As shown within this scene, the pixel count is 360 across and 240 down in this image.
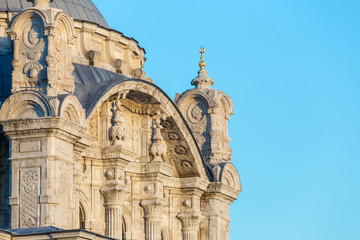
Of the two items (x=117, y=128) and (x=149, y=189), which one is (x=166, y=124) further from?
(x=117, y=128)

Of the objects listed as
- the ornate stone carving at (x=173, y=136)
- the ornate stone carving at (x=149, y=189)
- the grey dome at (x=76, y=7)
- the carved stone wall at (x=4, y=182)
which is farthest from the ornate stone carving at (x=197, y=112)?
the carved stone wall at (x=4, y=182)

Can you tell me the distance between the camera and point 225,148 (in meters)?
53.2

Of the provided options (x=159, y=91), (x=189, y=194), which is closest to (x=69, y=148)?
(x=159, y=91)

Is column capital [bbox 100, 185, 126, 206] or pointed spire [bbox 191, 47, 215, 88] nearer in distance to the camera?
column capital [bbox 100, 185, 126, 206]

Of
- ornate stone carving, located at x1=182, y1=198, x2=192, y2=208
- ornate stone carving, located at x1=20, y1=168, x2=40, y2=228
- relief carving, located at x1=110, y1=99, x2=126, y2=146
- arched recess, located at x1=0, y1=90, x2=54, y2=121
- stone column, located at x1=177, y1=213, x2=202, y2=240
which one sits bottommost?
ornate stone carving, located at x1=20, y1=168, x2=40, y2=228

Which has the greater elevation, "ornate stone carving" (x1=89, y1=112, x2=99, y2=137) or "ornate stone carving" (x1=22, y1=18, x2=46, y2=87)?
"ornate stone carving" (x1=22, y1=18, x2=46, y2=87)

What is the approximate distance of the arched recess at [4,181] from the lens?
4156 centimetres

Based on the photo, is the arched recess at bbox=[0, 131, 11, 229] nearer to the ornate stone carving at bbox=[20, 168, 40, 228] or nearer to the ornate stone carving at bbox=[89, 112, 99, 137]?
the ornate stone carving at bbox=[20, 168, 40, 228]

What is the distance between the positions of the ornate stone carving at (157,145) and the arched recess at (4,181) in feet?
24.8

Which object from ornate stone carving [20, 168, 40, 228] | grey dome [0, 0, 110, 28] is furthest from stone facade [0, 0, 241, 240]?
grey dome [0, 0, 110, 28]

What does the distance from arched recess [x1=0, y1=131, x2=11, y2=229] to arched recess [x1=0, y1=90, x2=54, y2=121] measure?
5.09 feet

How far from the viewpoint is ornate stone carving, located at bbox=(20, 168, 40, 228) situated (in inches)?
1549

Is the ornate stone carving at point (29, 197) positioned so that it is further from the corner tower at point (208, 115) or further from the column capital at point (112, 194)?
the corner tower at point (208, 115)

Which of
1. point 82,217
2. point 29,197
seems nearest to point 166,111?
point 82,217
